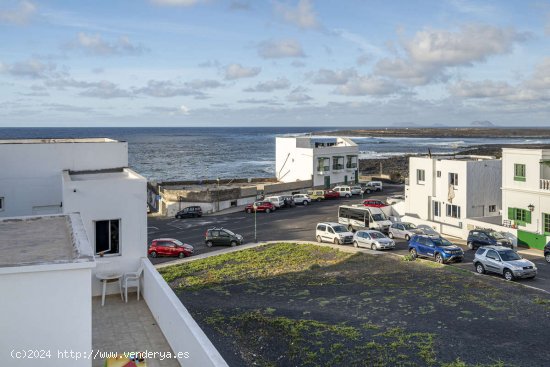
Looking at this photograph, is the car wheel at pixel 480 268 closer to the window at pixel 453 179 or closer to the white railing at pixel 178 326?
the window at pixel 453 179

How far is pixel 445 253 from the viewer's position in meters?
31.7

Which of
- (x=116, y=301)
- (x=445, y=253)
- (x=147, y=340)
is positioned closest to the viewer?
(x=147, y=340)

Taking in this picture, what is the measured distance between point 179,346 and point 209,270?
2130 cm

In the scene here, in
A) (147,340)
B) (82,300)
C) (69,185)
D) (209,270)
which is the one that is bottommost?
(209,270)

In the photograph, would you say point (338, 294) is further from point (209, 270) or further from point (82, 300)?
point (82, 300)

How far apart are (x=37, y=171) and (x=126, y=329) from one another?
810 cm

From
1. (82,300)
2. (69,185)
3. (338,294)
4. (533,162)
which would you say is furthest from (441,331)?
(533,162)

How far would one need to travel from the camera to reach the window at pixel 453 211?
4294 cm

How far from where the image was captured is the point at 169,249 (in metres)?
36.7

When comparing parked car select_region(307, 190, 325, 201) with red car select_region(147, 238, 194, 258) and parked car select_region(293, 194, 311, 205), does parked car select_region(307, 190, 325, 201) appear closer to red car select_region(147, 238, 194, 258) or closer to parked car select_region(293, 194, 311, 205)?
parked car select_region(293, 194, 311, 205)

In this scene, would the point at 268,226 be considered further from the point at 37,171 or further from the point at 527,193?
the point at 37,171

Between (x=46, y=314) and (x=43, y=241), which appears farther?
(x=43, y=241)

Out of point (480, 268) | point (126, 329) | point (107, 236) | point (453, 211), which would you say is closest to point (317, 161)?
point (453, 211)

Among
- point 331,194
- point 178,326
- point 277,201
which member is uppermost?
→ point 178,326
